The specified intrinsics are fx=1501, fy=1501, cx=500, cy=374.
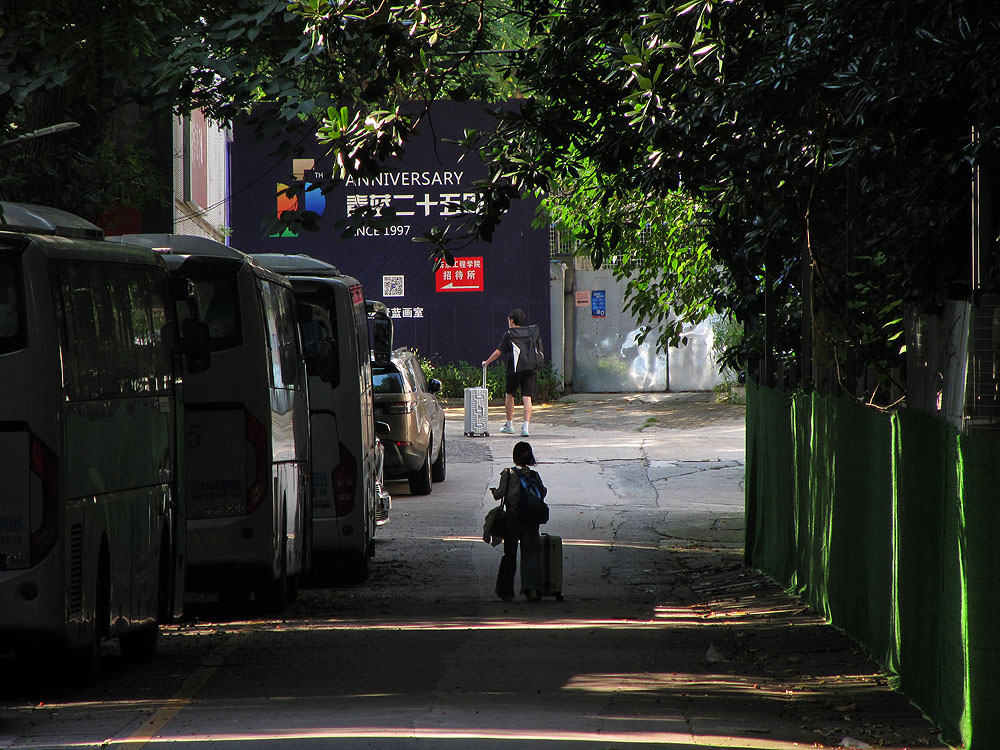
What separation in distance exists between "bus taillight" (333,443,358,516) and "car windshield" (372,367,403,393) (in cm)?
574

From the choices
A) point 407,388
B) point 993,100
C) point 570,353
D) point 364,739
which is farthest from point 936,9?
point 570,353

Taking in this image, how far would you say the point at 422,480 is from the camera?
20.3 m

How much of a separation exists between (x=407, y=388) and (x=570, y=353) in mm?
17100

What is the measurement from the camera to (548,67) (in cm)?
1191

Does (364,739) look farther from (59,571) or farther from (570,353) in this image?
(570,353)

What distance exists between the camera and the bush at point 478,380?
3428 cm

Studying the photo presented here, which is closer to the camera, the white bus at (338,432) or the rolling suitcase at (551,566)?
the rolling suitcase at (551,566)

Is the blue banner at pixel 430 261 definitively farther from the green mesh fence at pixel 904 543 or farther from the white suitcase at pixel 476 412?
the green mesh fence at pixel 904 543

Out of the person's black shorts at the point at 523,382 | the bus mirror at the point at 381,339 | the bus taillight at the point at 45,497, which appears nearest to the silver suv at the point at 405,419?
the bus mirror at the point at 381,339

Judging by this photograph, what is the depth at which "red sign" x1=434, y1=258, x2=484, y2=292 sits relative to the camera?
116 ft

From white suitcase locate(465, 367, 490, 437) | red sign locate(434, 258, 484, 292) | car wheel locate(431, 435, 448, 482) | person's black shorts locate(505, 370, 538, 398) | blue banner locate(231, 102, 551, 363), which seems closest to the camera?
car wheel locate(431, 435, 448, 482)

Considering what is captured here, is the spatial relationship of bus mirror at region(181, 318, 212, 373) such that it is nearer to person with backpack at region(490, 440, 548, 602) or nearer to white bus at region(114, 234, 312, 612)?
white bus at region(114, 234, 312, 612)

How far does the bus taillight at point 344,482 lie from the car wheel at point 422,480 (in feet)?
21.9

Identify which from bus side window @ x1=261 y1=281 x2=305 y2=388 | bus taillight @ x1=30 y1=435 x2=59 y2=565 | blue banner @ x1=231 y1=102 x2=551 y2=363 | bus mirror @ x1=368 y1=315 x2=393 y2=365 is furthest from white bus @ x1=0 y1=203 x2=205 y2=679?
blue banner @ x1=231 y1=102 x2=551 y2=363
